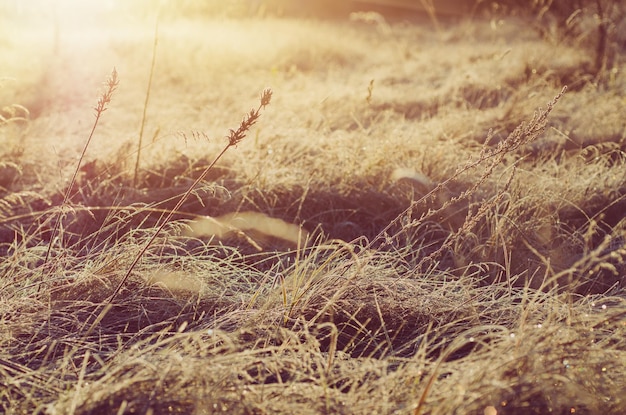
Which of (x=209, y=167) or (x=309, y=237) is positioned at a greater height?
(x=209, y=167)

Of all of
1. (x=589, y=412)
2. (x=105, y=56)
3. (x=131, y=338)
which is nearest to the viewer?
(x=589, y=412)

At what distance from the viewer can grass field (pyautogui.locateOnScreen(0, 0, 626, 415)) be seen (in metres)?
1.63

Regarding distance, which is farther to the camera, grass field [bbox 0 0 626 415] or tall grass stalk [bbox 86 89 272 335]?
tall grass stalk [bbox 86 89 272 335]

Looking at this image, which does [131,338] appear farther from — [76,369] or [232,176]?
[232,176]

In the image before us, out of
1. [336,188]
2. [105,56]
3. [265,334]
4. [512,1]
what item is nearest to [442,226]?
[336,188]

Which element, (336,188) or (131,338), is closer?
(131,338)

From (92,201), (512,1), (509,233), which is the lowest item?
(92,201)

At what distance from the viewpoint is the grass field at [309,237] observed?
1.63m

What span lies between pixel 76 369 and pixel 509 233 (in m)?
1.87

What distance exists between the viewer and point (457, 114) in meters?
4.33

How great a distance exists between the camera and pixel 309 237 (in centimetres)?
258

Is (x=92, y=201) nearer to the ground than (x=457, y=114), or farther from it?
nearer to the ground

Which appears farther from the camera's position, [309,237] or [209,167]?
[309,237]

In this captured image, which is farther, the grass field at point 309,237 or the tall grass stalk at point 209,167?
the tall grass stalk at point 209,167
